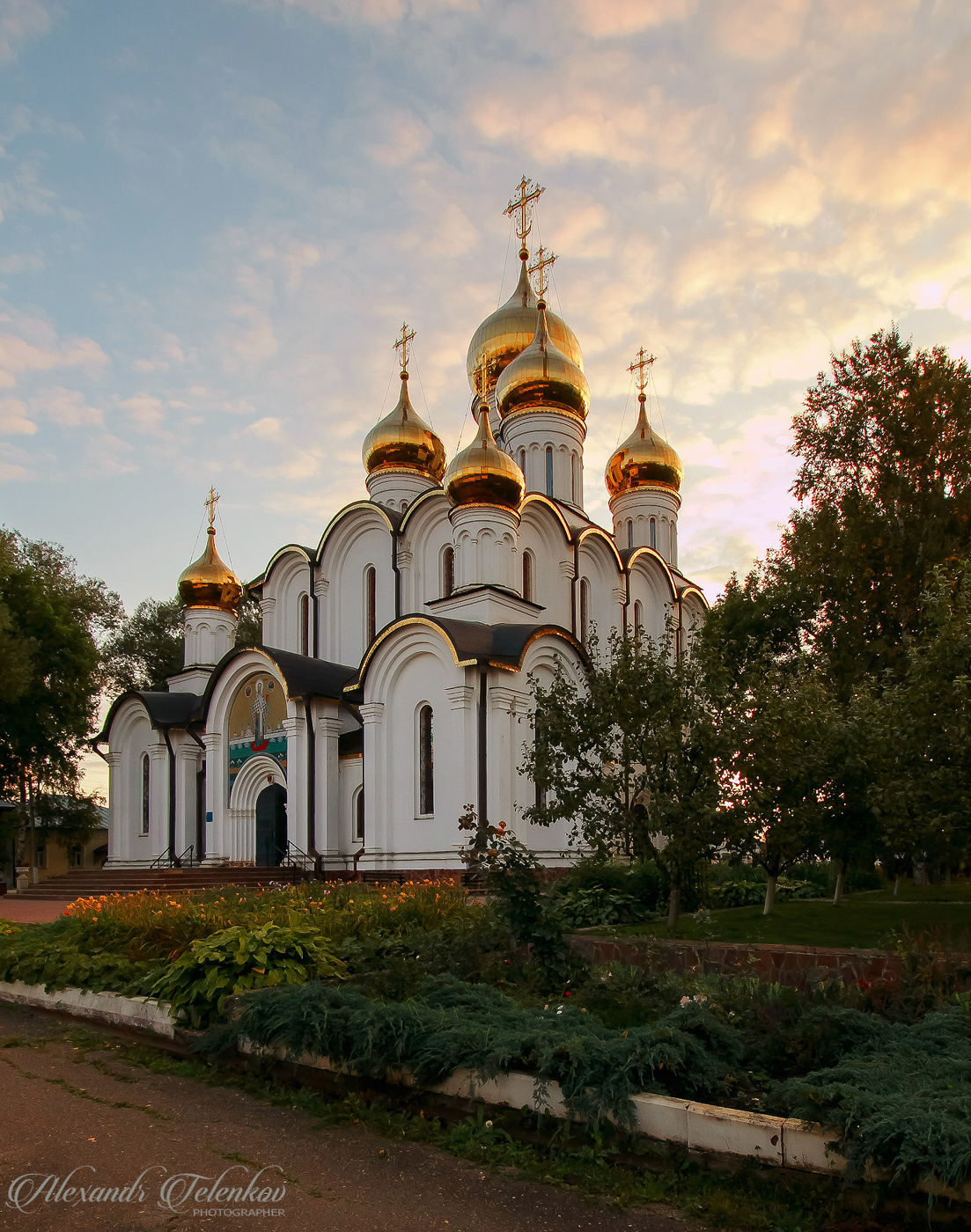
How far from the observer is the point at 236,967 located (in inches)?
256

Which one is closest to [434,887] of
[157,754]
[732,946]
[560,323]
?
[732,946]

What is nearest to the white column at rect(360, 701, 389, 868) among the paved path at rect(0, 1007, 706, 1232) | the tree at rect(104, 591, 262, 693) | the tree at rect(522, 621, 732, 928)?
the tree at rect(522, 621, 732, 928)

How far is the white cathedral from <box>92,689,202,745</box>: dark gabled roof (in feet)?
0.18

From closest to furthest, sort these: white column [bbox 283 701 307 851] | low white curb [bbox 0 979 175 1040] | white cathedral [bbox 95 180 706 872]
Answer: low white curb [bbox 0 979 175 1040]
white cathedral [bbox 95 180 706 872]
white column [bbox 283 701 307 851]

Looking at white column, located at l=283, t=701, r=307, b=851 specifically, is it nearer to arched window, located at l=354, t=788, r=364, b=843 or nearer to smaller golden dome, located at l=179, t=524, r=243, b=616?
arched window, located at l=354, t=788, r=364, b=843

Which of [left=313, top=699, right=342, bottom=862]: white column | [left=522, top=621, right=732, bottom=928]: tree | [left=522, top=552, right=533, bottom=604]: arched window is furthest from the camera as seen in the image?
[left=522, top=552, right=533, bottom=604]: arched window

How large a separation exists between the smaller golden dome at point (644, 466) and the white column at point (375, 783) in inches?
497

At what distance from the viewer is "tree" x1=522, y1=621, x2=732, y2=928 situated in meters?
10.4

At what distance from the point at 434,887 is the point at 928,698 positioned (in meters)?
5.03

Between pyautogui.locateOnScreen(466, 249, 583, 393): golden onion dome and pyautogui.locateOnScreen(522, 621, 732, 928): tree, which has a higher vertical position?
pyautogui.locateOnScreen(466, 249, 583, 393): golden onion dome

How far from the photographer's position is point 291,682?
1916cm

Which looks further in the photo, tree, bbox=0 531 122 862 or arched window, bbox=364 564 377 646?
tree, bbox=0 531 122 862

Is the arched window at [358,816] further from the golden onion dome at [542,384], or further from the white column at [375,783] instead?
the golden onion dome at [542,384]

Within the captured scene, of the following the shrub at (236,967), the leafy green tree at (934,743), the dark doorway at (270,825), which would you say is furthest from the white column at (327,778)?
the shrub at (236,967)
